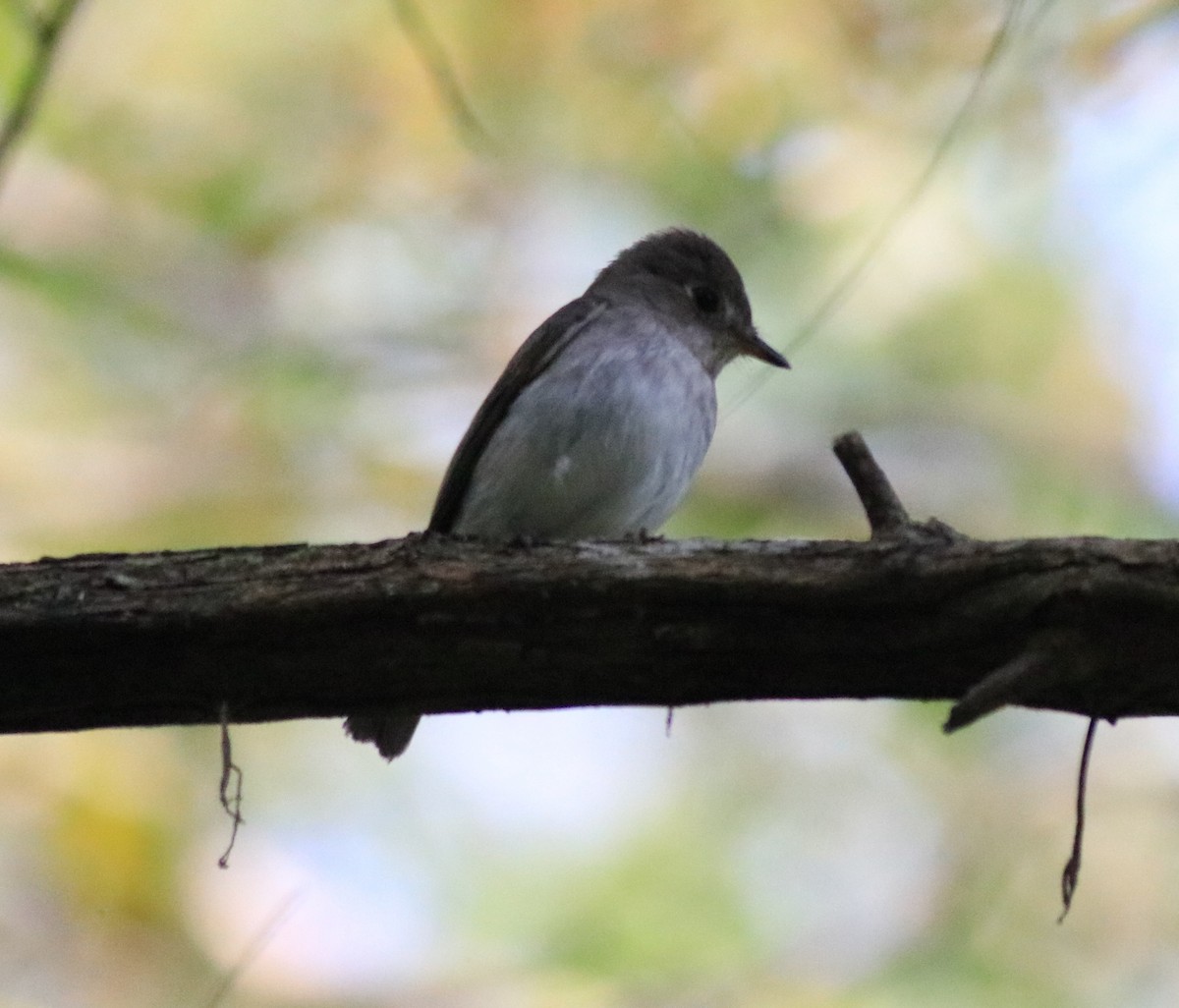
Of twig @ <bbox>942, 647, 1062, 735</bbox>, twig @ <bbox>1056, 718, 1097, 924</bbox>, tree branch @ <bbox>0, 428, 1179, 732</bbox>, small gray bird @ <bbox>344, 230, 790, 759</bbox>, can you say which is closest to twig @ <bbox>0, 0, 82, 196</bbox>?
tree branch @ <bbox>0, 428, 1179, 732</bbox>

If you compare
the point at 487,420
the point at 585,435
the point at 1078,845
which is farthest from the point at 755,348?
the point at 1078,845

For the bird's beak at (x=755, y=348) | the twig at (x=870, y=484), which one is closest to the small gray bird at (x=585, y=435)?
the bird's beak at (x=755, y=348)

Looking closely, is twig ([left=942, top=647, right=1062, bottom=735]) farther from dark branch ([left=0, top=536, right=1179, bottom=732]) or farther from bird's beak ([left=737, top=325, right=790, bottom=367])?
bird's beak ([left=737, top=325, right=790, bottom=367])

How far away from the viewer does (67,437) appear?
6.48 metres

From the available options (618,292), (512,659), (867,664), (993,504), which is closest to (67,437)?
(618,292)

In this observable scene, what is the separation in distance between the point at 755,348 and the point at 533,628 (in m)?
2.64

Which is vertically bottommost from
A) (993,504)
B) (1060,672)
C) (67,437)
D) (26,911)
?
(1060,672)

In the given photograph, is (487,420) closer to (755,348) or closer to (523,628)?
(755,348)

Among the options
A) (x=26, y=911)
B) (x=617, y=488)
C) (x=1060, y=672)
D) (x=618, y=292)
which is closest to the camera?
(x=1060, y=672)

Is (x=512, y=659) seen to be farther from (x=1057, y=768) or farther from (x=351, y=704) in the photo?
(x=1057, y=768)

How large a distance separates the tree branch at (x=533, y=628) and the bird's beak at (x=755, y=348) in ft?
7.96

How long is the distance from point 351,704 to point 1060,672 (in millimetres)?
1242

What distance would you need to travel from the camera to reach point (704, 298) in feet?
17.9

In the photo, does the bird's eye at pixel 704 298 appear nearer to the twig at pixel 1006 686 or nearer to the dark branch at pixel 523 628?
the dark branch at pixel 523 628
